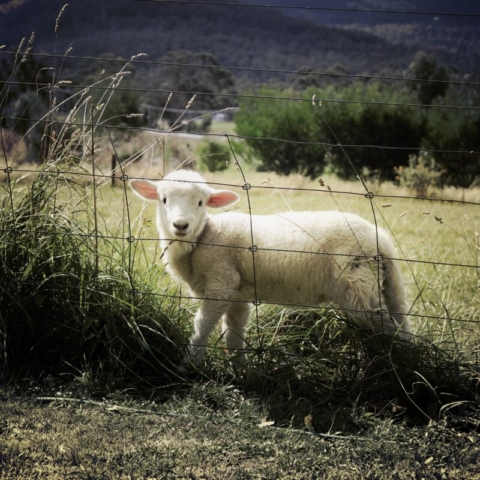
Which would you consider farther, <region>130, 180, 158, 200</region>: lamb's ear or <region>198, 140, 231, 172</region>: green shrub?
<region>198, 140, 231, 172</region>: green shrub

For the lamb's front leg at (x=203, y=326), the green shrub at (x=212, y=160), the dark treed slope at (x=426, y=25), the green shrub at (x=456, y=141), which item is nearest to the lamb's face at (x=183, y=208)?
the lamb's front leg at (x=203, y=326)

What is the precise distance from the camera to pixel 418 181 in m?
13.9

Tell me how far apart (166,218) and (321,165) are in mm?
16014

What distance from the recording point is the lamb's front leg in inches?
151

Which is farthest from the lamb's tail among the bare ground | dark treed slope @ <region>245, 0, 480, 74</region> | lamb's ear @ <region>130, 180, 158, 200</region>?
dark treed slope @ <region>245, 0, 480, 74</region>

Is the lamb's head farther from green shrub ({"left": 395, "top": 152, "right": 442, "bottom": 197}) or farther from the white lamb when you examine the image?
green shrub ({"left": 395, "top": 152, "right": 442, "bottom": 197})

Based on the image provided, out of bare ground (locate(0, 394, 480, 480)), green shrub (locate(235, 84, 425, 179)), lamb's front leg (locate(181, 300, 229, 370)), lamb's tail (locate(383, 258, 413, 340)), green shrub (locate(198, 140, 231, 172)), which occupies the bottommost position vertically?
green shrub (locate(198, 140, 231, 172))

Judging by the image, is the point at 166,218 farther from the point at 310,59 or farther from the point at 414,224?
the point at 310,59

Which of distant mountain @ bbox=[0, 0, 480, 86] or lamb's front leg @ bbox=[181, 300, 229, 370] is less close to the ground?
lamb's front leg @ bbox=[181, 300, 229, 370]

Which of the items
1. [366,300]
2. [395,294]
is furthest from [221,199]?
[395,294]

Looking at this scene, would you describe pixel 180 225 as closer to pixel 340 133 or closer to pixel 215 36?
pixel 340 133

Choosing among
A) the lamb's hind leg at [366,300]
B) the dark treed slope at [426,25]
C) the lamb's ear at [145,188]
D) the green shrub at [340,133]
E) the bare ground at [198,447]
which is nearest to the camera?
the bare ground at [198,447]

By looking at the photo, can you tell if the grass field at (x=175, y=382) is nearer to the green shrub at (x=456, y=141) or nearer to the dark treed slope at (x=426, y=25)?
the green shrub at (x=456, y=141)

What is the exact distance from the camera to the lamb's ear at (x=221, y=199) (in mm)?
3980
